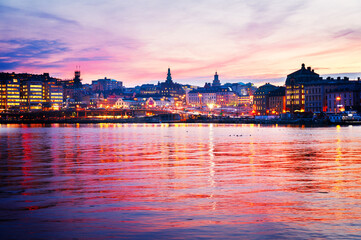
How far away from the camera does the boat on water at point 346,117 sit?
154450 millimetres

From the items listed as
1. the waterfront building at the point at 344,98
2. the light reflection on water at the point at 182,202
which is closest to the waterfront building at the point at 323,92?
the waterfront building at the point at 344,98

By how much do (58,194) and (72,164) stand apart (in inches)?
496

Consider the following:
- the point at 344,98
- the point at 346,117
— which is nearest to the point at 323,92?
the point at 344,98

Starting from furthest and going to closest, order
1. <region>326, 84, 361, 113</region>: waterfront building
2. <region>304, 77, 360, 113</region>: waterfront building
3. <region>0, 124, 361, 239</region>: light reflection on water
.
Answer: <region>304, 77, 360, 113</region>: waterfront building → <region>326, 84, 361, 113</region>: waterfront building → <region>0, 124, 361, 239</region>: light reflection on water

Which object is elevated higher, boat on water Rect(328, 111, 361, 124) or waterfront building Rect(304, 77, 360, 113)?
waterfront building Rect(304, 77, 360, 113)

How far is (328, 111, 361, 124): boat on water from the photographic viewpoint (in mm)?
154450

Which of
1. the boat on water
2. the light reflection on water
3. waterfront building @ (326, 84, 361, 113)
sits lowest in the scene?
the light reflection on water

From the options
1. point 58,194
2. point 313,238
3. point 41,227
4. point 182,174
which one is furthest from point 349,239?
point 182,174

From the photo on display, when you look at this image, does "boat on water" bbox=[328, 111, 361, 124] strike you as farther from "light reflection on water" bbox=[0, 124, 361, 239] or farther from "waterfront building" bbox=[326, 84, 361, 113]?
"light reflection on water" bbox=[0, 124, 361, 239]

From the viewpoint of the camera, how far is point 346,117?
159m

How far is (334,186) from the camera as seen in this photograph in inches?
776

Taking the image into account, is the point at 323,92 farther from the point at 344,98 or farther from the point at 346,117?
the point at 346,117

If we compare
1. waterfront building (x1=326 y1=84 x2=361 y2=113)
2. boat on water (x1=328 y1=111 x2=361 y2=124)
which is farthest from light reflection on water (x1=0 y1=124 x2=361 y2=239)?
waterfront building (x1=326 y1=84 x2=361 y2=113)

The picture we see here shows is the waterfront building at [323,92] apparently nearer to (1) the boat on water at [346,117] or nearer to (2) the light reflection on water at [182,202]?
(1) the boat on water at [346,117]
